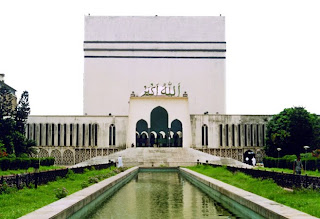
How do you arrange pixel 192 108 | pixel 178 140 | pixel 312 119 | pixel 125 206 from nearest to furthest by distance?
pixel 125 206
pixel 312 119
pixel 178 140
pixel 192 108

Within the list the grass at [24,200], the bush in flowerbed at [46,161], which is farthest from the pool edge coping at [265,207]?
the bush in flowerbed at [46,161]

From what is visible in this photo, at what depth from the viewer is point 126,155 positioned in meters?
41.4

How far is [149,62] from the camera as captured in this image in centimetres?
6369

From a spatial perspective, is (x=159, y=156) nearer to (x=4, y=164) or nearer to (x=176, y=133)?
(x=176, y=133)

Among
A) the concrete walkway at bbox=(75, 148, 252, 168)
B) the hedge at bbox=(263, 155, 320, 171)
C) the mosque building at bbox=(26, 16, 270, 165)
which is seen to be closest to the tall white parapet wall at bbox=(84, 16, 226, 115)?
the mosque building at bbox=(26, 16, 270, 165)

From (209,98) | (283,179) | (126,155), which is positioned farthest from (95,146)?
(283,179)

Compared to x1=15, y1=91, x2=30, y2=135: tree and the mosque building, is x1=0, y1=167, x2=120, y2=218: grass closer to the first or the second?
x1=15, y1=91, x2=30, y2=135: tree

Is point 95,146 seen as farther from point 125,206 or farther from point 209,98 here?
point 125,206

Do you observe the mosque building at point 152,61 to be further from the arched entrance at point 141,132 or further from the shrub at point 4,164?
the shrub at point 4,164

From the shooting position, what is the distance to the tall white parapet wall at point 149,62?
6309cm

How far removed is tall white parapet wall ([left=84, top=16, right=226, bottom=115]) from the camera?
6309 centimetres

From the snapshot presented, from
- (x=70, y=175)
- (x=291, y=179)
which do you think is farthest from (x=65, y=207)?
(x=70, y=175)

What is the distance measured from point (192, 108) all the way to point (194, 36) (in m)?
11.0

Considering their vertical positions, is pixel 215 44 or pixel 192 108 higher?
pixel 215 44
